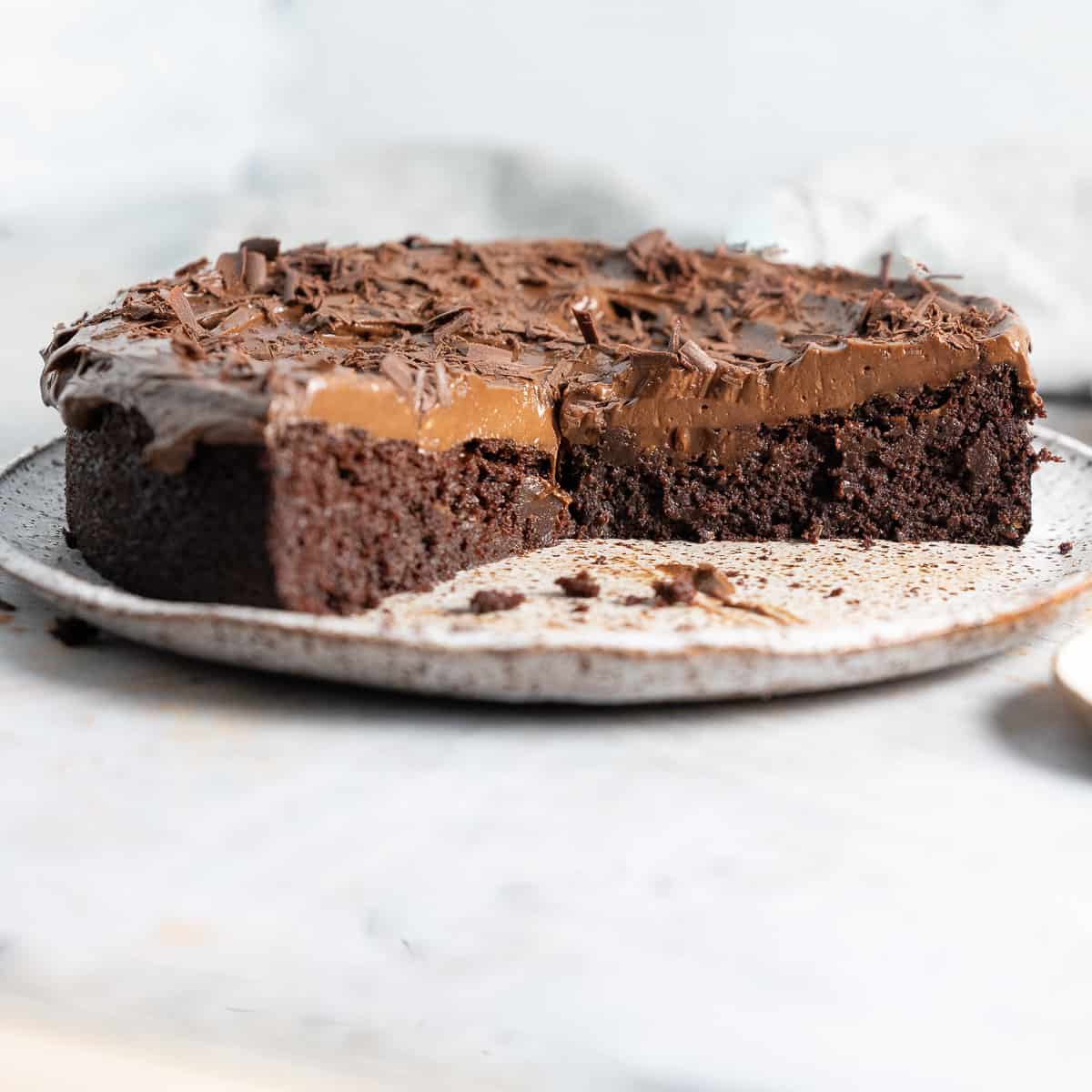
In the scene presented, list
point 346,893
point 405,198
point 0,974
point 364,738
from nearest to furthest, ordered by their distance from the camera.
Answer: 1. point 0,974
2. point 346,893
3. point 364,738
4. point 405,198

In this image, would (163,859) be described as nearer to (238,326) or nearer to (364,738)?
(364,738)

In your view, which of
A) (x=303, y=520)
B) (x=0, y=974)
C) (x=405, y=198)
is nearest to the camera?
(x=0, y=974)

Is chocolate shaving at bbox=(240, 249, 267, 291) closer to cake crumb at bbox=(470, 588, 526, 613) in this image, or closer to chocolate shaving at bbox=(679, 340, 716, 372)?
chocolate shaving at bbox=(679, 340, 716, 372)

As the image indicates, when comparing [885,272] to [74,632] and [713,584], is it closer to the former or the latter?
[713,584]

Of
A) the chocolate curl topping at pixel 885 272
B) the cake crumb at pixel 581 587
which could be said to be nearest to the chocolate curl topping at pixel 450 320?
the cake crumb at pixel 581 587

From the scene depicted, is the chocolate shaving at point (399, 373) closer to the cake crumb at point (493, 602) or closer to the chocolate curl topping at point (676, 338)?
the cake crumb at point (493, 602)

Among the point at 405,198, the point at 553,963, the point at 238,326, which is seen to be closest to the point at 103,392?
the point at 238,326

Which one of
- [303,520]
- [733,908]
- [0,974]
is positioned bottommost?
[0,974]
